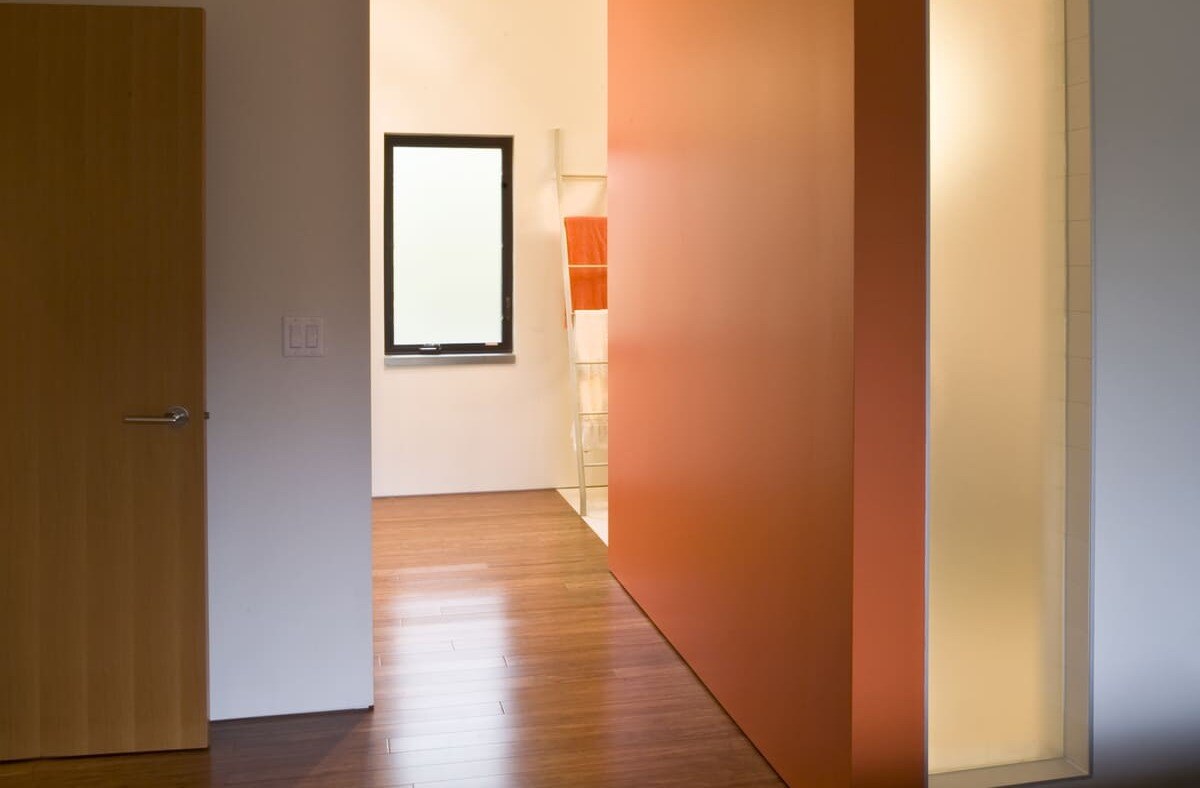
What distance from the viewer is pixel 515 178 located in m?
6.57

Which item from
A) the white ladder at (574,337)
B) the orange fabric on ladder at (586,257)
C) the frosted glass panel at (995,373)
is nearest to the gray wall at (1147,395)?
the frosted glass panel at (995,373)

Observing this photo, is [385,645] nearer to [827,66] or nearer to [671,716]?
[671,716]

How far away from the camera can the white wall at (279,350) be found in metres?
3.24

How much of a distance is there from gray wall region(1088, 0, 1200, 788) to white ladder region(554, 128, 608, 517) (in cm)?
354

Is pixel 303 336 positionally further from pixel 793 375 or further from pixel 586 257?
pixel 586 257

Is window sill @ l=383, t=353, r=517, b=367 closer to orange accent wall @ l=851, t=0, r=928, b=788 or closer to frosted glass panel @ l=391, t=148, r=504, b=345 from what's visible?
frosted glass panel @ l=391, t=148, r=504, b=345

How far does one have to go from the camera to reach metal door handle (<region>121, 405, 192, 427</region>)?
3016mm

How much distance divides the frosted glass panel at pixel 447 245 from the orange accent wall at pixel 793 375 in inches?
103

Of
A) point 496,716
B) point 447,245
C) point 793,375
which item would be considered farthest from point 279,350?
point 447,245

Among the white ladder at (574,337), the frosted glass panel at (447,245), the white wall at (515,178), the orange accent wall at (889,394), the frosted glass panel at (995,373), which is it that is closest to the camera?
the orange accent wall at (889,394)

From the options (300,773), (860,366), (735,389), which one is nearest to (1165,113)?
(860,366)

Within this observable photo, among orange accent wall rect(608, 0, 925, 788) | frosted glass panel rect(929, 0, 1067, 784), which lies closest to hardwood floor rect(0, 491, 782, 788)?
orange accent wall rect(608, 0, 925, 788)

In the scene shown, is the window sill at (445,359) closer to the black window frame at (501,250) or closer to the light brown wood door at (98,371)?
the black window frame at (501,250)

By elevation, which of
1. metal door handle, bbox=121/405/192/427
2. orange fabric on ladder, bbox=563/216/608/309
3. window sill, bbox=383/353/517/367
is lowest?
metal door handle, bbox=121/405/192/427
